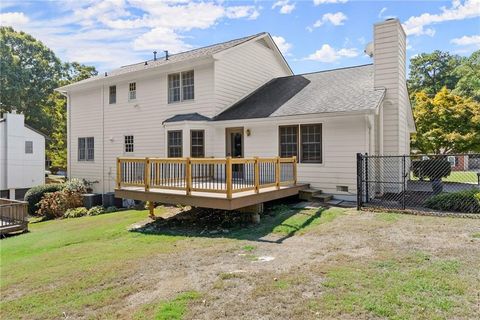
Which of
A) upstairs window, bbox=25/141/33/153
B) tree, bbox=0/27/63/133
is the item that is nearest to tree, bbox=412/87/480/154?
upstairs window, bbox=25/141/33/153

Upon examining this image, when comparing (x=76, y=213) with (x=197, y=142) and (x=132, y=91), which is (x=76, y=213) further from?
(x=132, y=91)

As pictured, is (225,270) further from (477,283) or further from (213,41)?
(213,41)

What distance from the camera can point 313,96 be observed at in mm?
12641

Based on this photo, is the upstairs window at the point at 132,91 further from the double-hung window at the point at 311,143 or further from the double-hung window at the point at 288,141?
the double-hung window at the point at 311,143

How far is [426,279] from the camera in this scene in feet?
14.5

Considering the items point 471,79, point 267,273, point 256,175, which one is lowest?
point 267,273

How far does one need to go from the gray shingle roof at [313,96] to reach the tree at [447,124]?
19.4 feet

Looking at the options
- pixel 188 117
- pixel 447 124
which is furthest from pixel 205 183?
pixel 447 124

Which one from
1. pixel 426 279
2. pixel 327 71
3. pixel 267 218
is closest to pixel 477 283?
pixel 426 279

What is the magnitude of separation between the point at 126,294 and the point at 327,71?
1309 centimetres

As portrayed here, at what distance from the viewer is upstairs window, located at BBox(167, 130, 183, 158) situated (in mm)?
13590

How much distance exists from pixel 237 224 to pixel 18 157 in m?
18.8

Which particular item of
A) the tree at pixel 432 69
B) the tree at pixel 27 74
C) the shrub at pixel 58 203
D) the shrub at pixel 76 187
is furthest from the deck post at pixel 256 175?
the tree at pixel 432 69

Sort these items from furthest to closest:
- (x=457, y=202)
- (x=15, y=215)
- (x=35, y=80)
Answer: (x=35, y=80)
(x=15, y=215)
(x=457, y=202)
